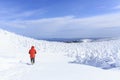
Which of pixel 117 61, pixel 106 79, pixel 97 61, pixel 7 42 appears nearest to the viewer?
pixel 106 79

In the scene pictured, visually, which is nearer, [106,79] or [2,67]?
[106,79]

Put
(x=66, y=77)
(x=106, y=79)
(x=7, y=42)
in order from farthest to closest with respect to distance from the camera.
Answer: (x=7, y=42), (x=66, y=77), (x=106, y=79)

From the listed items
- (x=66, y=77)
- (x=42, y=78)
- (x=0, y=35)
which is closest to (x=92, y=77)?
(x=66, y=77)

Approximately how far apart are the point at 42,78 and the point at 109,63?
600 cm

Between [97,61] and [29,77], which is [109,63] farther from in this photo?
[29,77]

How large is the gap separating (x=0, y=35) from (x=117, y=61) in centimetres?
3155

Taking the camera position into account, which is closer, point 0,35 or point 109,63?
point 109,63

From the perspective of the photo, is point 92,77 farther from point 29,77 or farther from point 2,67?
point 2,67

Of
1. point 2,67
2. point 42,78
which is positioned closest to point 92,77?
point 42,78

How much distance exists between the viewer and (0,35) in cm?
4525

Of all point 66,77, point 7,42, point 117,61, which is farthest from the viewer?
point 7,42

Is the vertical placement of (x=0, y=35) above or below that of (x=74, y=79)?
above

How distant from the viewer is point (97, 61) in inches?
754

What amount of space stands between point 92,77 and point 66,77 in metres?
1.33
